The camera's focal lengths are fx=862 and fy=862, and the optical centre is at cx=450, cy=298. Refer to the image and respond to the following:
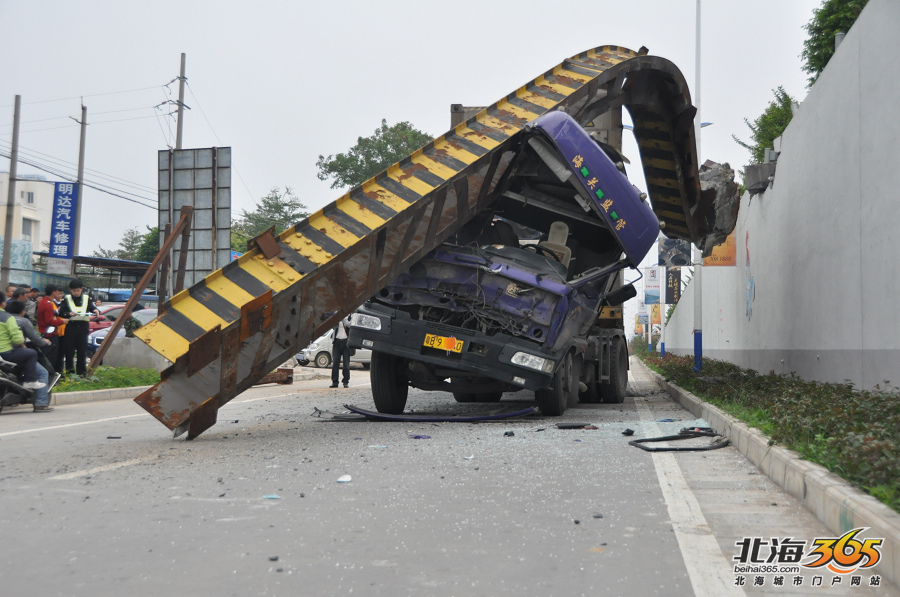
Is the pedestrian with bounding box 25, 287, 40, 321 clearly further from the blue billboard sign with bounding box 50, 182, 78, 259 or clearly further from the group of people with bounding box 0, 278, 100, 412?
the blue billboard sign with bounding box 50, 182, 78, 259

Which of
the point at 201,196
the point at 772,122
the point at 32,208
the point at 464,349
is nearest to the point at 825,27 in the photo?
the point at 772,122

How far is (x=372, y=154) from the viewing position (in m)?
53.5

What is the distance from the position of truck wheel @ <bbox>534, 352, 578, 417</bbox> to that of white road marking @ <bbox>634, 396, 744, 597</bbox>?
11.6 feet

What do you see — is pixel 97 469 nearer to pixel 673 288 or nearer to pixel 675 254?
pixel 675 254

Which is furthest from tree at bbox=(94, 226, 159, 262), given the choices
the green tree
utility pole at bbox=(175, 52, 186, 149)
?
utility pole at bbox=(175, 52, 186, 149)

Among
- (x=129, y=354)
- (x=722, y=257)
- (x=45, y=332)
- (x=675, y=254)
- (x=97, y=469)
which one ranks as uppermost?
(x=675, y=254)

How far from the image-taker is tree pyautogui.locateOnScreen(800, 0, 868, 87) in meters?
24.4

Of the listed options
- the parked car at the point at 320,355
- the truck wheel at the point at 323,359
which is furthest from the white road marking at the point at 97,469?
the truck wheel at the point at 323,359

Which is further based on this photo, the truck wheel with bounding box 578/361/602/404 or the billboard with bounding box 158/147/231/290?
the billboard with bounding box 158/147/231/290

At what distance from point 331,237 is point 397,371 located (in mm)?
2133

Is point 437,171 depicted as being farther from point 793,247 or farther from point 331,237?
point 793,247

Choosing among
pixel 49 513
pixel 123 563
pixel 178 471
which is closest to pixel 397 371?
pixel 178 471

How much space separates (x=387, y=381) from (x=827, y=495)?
6.42 meters

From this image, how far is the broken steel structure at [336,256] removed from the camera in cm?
810
